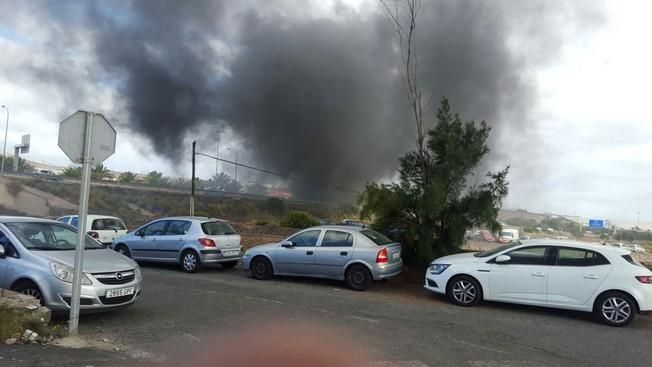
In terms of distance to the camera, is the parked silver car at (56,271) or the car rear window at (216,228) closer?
the parked silver car at (56,271)

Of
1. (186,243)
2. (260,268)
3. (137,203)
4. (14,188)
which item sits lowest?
(260,268)

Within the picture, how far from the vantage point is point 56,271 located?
6.15m

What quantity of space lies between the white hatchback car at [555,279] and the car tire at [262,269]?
391 centimetres

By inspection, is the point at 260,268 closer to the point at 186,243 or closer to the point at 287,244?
the point at 287,244

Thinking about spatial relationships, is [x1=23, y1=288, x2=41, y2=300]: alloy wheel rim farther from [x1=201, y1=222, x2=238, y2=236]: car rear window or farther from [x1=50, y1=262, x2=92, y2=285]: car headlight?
[x1=201, y1=222, x2=238, y2=236]: car rear window

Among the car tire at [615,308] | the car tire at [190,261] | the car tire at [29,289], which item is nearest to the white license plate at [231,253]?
the car tire at [190,261]

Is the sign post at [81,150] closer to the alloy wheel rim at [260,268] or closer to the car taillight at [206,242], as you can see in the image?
the alloy wheel rim at [260,268]

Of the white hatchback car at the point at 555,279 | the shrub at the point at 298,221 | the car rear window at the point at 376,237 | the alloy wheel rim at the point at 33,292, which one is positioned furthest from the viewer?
the shrub at the point at 298,221

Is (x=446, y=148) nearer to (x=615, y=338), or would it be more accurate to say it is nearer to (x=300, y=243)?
(x=300, y=243)

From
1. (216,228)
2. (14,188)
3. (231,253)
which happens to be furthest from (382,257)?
(14,188)

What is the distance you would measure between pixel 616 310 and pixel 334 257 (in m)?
5.24

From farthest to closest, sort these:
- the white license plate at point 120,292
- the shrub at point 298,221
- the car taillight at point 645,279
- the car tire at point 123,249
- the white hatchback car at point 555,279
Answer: the shrub at point 298,221 < the car tire at point 123,249 < the white hatchback car at point 555,279 < the car taillight at point 645,279 < the white license plate at point 120,292

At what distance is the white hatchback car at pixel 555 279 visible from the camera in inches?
306

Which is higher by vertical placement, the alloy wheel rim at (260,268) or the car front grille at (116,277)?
the car front grille at (116,277)
